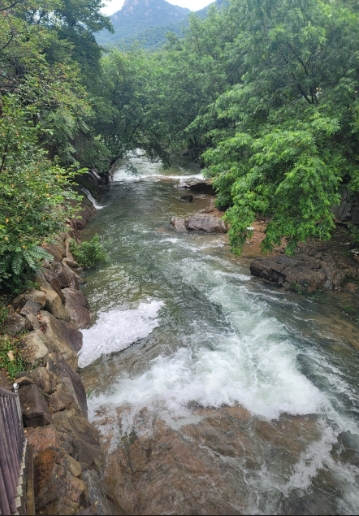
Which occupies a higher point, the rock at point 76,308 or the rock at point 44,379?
the rock at point 44,379

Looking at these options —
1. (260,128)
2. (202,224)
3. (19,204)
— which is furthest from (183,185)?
(19,204)

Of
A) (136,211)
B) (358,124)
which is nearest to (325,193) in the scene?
(358,124)

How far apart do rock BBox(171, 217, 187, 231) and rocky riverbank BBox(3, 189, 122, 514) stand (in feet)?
29.8

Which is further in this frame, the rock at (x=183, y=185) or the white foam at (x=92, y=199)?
the rock at (x=183, y=185)

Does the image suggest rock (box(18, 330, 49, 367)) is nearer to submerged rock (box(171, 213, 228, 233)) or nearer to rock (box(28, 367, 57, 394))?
rock (box(28, 367, 57, 394))

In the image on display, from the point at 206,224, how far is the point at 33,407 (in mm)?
12768

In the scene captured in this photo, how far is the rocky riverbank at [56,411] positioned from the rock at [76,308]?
0.30 feet

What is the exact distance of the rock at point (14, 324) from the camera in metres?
5.93

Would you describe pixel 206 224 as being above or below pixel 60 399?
below

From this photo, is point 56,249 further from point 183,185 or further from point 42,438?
point 183,185

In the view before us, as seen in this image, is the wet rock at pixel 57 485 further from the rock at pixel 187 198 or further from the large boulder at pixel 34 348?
the rock at pixel 187 198

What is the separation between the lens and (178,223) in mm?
16703

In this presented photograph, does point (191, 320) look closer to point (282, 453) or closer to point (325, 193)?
point (282, 453)

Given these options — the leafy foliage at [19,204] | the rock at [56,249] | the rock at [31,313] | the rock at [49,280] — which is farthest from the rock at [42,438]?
the rock at [56,249]
